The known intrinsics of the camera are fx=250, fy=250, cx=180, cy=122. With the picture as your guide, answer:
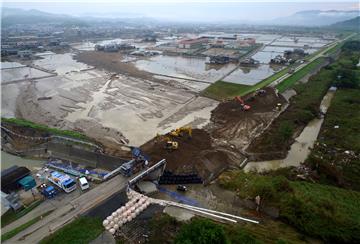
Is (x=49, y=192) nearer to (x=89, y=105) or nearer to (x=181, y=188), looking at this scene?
(x=181, y=188)

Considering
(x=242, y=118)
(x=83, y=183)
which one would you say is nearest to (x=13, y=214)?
(x=83, y=183)

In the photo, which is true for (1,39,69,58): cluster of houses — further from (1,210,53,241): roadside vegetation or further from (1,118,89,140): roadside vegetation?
(1,210,53,241): roadside vegetation

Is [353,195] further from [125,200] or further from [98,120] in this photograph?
[98,120]

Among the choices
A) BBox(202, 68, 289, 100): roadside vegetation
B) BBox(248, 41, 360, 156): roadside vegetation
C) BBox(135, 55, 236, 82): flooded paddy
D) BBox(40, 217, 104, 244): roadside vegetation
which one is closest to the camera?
BBox(40, 217, 104, 244): roadside vegetation

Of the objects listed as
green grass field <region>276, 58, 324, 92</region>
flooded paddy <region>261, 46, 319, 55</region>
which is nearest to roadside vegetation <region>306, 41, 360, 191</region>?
green grass field <region>276, 58, 324, 92</region>

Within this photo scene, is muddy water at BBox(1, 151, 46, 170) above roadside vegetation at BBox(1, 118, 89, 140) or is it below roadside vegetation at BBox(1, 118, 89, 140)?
below

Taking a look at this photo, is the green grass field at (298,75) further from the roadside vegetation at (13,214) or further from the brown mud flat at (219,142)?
the roadside vegetation at (13,214)
